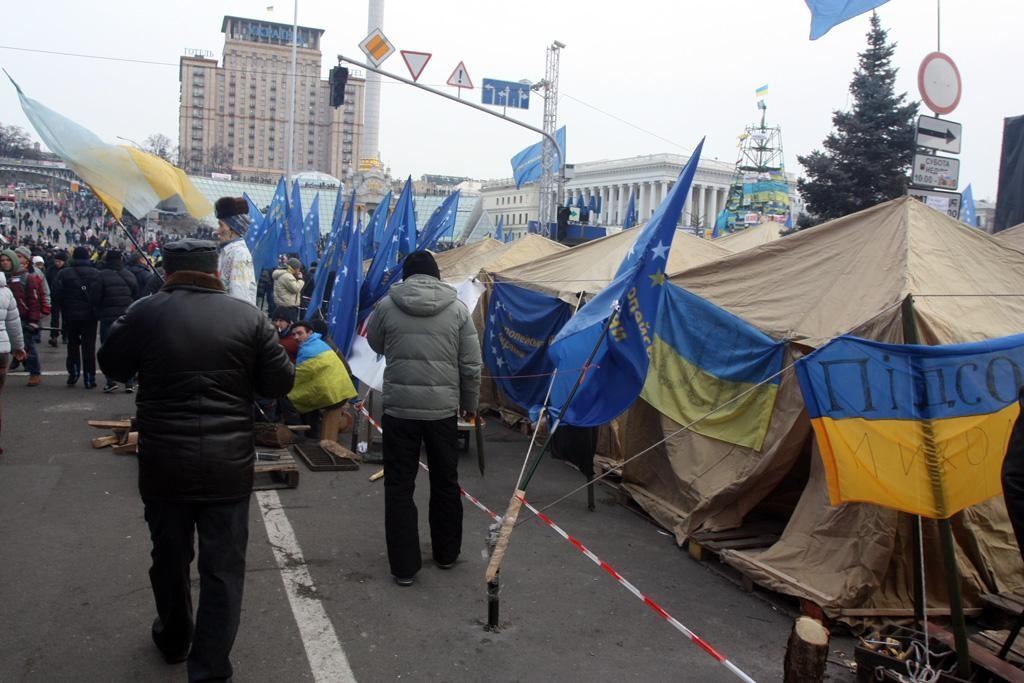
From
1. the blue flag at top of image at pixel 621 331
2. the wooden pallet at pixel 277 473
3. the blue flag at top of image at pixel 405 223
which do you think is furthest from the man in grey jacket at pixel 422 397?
the blue flag at top of image at pixel 405 223

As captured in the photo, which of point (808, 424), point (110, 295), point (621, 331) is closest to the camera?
point (621, 331)

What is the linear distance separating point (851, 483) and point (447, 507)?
7.89 feet

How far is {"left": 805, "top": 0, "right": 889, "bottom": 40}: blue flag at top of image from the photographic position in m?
6.36

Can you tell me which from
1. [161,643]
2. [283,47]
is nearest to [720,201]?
[283,47]

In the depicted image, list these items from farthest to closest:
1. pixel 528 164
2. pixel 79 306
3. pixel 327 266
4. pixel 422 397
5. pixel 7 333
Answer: pixel 528 164 → pixel 327 266 → pixel 79 306 → pixel 7 333 → pixel 422 397

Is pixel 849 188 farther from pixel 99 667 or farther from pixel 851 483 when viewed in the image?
pixel 99 667

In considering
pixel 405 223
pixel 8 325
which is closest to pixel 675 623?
pixel 8 325

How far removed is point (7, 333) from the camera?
7383 millimetres

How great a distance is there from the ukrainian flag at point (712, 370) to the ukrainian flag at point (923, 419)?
1348 mm

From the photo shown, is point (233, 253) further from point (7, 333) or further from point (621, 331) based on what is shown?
point (621, 331)

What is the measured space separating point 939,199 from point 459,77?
11542 mm

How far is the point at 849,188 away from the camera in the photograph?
84.6ft

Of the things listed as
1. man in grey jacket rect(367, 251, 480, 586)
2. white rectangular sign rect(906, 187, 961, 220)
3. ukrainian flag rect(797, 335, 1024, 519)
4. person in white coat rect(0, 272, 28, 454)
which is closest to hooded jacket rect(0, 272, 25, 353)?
person in white coat rect(0, 272, 28, 454)

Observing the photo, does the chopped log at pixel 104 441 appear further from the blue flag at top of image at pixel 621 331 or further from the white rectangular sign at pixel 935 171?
the white rectangular sign at pixel 935 171
